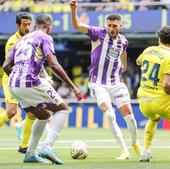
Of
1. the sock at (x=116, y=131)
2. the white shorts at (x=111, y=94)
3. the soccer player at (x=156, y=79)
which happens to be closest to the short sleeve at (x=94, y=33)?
the white shorts at (x=111, y=94)

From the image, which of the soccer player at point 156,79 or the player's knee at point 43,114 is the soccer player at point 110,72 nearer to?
the soccer player at point 156,79

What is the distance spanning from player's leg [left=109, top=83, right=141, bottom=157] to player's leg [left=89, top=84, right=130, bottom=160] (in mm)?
144

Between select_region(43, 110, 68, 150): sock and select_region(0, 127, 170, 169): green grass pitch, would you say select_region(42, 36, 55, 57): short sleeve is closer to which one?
select_region(43, 110, 68, 150): sock

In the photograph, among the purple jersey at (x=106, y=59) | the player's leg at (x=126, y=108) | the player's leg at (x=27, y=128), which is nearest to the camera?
the player's leg at (x=126, y=108)

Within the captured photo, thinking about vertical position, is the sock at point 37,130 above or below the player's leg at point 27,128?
above

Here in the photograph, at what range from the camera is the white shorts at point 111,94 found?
12953mm

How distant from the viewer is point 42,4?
27.5 metres

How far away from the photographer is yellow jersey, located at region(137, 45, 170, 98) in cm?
1149

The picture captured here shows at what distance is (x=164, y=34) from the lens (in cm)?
1151

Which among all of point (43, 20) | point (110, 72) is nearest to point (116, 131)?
point (110, 72)

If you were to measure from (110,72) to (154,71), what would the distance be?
1.77m

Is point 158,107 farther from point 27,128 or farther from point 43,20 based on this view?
point 27,128

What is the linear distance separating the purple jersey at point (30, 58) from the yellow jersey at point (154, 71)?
4.95 ft

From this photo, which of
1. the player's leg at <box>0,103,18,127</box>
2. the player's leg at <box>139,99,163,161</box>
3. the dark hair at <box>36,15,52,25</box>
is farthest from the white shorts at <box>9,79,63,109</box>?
the player's leg at <box>0,103,18,127</box>
